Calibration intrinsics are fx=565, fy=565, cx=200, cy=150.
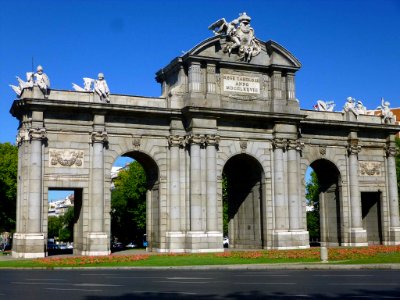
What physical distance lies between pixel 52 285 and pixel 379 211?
127 ft

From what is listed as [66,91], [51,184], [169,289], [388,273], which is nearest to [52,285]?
[169,289]

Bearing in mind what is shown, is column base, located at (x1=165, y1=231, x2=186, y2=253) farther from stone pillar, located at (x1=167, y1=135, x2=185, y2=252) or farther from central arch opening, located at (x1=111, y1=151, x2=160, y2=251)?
central arch opening, located at (x1=111, y1=151, x2=160, y2=251)

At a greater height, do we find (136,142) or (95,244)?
(136,142)

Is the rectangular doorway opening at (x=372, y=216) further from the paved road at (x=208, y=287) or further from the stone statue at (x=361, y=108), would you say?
the paved road at (x=208, y=287)

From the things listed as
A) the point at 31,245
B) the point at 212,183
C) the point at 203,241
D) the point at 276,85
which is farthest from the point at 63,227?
the point at 31,245


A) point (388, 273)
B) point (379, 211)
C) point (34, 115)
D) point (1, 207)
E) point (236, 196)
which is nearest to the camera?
point (388, 273)

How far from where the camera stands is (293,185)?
44750mm

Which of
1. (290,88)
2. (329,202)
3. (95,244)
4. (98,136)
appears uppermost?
(290,88)

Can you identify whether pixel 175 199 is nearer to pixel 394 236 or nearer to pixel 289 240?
pixel 289 240

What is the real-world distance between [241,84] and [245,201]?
32.5ft

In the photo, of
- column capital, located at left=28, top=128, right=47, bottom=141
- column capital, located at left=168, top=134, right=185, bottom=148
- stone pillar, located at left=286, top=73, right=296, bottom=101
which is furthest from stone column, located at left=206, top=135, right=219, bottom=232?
column capital, located at left=28, top=128, right=47, bottom=141

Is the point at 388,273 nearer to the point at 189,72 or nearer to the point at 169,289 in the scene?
the point at 169,289

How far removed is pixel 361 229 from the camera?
48.5 m

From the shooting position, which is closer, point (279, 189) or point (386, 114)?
point (279, 189)
